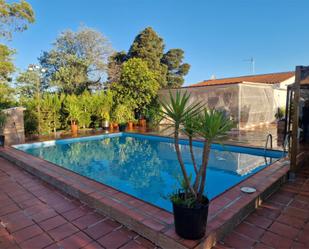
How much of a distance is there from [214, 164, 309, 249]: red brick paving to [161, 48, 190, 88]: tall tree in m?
22.1

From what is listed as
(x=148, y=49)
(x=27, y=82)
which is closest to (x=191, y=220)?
(x=148, y=49)

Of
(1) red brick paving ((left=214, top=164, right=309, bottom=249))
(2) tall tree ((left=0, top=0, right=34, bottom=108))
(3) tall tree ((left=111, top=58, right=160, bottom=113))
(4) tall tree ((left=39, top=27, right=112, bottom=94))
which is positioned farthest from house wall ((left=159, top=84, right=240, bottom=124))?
(2) tall tree ((left=0, top=0, right=34, bottom=108))

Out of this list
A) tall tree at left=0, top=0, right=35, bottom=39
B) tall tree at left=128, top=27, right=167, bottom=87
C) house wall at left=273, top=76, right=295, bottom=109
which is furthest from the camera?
tall tree at left=128, top=27, right=167, bottom=87

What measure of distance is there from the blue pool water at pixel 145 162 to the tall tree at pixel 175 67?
16575 mm

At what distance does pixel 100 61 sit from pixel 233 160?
17644 millimetres

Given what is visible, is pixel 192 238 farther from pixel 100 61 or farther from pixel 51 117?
pixel 100 61

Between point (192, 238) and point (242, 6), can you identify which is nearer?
point (192, 238)

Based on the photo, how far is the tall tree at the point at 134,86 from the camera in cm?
1308

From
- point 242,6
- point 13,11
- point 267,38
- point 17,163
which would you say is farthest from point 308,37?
point 13,11

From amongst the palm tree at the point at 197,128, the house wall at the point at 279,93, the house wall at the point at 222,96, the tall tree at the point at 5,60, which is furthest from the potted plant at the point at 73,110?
the house wall at the point at 279,93

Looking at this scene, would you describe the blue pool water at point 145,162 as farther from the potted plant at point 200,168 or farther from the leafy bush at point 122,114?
the leafy bush at point 122,114

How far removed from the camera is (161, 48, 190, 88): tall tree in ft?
82.3

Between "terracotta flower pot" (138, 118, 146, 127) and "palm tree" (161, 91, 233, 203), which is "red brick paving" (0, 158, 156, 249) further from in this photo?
"terracotta flower pot" (138, 118, 146, 127)

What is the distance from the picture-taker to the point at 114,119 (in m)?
12.7
